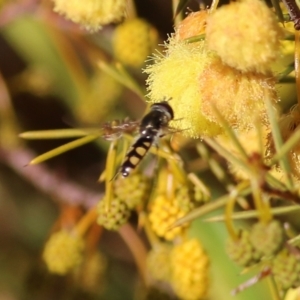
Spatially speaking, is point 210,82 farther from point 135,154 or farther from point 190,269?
point 190,269

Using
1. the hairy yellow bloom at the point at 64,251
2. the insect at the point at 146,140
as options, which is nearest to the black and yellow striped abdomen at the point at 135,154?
the insect at the point at 146,140

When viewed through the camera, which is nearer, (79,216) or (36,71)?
(79,216)

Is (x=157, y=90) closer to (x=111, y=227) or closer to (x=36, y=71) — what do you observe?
(x=111, y=227)

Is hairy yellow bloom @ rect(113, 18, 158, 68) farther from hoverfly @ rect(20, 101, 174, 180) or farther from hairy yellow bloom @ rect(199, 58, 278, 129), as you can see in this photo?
hairy yellow bloom @ rect(199, 58, 278, 129)

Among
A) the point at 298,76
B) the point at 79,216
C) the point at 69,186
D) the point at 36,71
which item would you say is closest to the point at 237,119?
the point at 298,76

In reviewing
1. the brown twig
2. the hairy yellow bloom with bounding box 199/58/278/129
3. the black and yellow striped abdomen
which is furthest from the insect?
the brown twig
